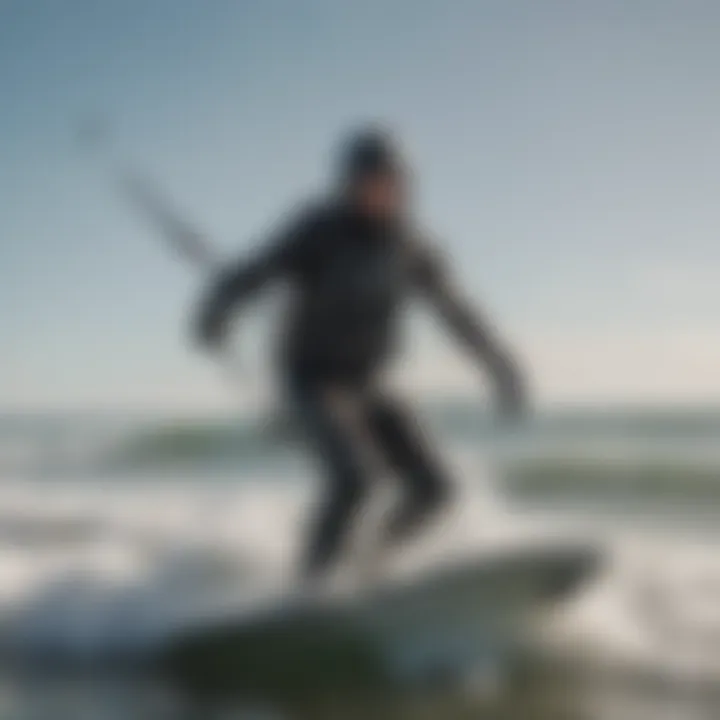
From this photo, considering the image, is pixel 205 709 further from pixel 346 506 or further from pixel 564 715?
pixel 564 715

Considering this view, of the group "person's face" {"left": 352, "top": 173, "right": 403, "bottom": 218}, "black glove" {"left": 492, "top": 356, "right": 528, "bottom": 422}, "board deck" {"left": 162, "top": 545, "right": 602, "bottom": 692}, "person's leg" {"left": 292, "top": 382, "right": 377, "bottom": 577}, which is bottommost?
"board deck" {"left": 162, "top": 545, "right": 602, "bottom": 692}

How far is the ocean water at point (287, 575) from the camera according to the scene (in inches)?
103

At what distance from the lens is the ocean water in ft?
8.57

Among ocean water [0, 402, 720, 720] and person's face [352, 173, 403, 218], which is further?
person's face [352, 173, 403, 218]

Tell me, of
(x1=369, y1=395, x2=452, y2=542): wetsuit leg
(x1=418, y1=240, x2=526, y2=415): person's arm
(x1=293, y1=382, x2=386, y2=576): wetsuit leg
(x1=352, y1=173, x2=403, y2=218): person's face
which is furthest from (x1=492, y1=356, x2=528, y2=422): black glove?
(x1=352, y1=173, x2=403, y2=218): person's face

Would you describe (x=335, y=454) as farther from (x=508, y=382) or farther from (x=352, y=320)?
(x=508, y=382)

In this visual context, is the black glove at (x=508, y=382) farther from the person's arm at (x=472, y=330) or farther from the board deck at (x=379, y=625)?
the board deck at (x=379, y=625)

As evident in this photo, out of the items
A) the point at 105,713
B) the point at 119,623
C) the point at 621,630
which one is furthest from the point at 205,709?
the point at 621,630

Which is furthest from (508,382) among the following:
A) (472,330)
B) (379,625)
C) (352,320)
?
(379,625)

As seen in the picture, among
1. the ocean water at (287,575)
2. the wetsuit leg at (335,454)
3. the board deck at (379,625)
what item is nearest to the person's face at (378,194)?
the wetsuit leg at (335,454)

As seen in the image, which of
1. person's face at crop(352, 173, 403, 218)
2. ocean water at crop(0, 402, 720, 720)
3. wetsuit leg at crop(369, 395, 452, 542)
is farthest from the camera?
wetsuit leg at crop(369, 395, 452, 542)

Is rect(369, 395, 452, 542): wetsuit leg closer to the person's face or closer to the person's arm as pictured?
the person's arm

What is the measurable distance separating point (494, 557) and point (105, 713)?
1193 millimetres

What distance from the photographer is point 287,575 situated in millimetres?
3234
